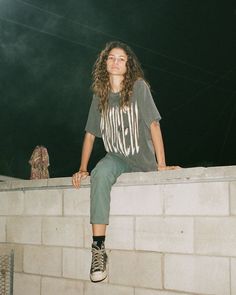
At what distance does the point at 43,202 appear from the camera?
466 centimetres

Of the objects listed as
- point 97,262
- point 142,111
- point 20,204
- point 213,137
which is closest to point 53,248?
point 20,204

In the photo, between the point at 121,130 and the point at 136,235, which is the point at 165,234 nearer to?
the point at 136,235

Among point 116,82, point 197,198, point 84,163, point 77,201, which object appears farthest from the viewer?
point 77,201

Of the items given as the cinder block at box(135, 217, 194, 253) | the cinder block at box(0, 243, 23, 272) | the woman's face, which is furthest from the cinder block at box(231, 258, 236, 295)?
the cinder block at box(0, 243, 23, 272)

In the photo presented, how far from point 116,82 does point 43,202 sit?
1.62 meters

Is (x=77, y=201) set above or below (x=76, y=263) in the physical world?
above

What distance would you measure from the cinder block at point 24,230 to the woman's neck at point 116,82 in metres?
1.74

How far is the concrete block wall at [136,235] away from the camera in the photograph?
3330mm

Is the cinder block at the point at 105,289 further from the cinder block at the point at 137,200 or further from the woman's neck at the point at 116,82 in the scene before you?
the woman's neck at the point at 116,82

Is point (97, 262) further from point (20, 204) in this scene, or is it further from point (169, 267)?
point (20, 204)

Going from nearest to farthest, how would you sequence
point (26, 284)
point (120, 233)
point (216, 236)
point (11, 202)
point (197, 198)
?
point (216, 236)
point (197, 198)
point (120, 233)
point (26, 284)
point (11, 202)

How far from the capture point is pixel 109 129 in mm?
4078

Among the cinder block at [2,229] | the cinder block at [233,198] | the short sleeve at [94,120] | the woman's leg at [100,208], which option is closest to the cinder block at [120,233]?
the woman's leg at [100,208]

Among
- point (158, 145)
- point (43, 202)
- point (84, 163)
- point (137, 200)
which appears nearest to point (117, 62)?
point (158, 145)
